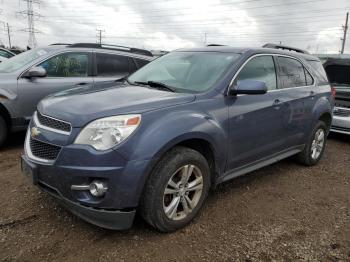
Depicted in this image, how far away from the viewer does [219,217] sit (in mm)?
3727

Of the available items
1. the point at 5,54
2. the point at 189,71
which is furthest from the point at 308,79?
the point at 5,54

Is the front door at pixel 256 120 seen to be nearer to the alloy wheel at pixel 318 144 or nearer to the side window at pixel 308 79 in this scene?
the side window at pixel 308 79

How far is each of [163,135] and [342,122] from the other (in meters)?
5.45

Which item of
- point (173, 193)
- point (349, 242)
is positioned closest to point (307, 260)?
point (349, 242)

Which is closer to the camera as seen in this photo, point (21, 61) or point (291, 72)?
point (291, 72)

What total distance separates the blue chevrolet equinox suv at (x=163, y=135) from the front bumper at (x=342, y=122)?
3.05 meters

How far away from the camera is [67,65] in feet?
20.5

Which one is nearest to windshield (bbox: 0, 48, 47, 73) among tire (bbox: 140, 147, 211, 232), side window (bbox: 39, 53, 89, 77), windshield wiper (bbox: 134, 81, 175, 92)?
side window (bbox: 39, 53, 89, 77)

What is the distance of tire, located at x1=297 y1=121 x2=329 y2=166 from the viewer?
5375 mm

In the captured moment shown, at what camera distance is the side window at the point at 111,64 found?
6605mm

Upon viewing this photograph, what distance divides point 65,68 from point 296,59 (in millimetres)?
3699

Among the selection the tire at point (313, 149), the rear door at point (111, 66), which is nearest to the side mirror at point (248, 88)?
the tire at point (313, 149)

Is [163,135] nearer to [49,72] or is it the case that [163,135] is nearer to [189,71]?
[189,71]

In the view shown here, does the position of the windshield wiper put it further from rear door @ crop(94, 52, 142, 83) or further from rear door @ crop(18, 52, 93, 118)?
rear door @ crop(94, 52, 142, 83)
